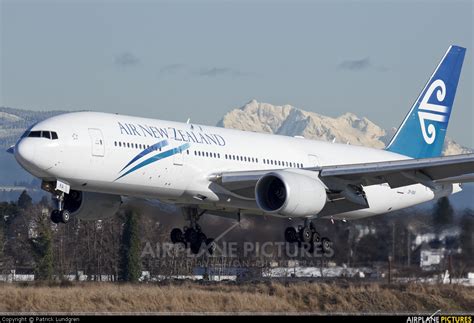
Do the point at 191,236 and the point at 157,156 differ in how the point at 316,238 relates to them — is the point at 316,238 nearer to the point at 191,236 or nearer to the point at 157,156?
the point at 191,236

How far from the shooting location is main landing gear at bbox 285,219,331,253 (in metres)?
38.7

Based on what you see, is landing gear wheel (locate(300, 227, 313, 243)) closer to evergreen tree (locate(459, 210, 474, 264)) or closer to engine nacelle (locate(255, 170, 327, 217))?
engine nacelle (locate(255, 170, 327, 217))

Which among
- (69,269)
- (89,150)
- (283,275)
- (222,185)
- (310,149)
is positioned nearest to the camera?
(89,150)

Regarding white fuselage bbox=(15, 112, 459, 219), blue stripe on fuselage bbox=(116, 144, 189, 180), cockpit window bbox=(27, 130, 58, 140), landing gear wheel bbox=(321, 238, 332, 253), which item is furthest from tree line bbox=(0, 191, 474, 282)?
cockpit window bbox=(27, 130, 58, 140)

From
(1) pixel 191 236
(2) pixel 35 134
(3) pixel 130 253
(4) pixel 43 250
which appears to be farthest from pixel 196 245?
(4) pixel 43 250

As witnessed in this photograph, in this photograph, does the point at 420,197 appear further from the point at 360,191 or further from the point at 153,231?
the point at 153,231

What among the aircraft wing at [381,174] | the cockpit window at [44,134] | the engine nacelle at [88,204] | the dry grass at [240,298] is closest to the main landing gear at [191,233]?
the dry grass at [240,298]

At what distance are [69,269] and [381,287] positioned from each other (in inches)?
631

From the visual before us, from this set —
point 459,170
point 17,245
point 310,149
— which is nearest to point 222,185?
point 310,149

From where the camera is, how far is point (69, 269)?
47969 millimetres

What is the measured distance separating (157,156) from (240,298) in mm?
5375

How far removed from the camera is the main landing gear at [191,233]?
40.1 metres

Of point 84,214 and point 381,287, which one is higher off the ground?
point 84,214

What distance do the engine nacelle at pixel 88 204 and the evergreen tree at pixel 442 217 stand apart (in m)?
12.8
